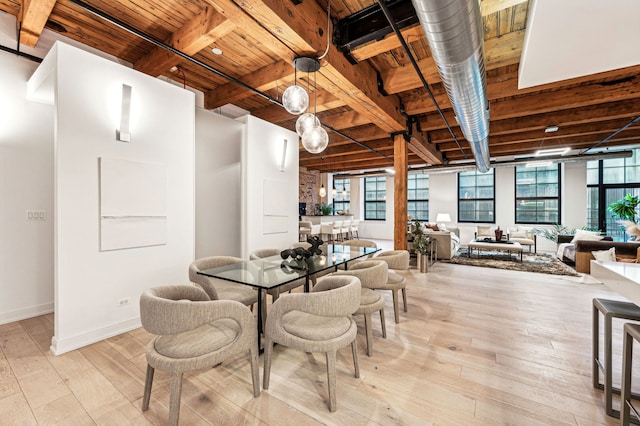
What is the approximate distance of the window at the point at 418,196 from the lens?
Result: 11.2m

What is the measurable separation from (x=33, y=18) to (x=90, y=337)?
297cm

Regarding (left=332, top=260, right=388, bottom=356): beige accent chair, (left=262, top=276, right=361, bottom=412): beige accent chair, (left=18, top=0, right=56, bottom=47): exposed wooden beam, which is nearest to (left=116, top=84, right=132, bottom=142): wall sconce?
(left=18, top=0, right=56, bottom=47): exposed wooden beam

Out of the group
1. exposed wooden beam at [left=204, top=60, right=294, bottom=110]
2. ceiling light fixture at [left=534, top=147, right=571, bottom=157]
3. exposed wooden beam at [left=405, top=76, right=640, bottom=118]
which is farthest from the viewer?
ceiling light fixture at [left=534, top=147, right=571, bottom=157]

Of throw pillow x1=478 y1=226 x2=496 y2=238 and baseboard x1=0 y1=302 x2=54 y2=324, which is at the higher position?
throw pillow x1=478 y1=226 x2=496 y2=238

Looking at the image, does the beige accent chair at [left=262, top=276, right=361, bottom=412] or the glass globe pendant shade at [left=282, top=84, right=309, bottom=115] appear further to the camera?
the glass globe pendant shade at [left=282, top=84, right=309, bottom=115]

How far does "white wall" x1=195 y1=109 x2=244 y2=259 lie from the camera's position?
4.20 meters

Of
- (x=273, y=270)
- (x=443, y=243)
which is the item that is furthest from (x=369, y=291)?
(x=443, y=243)

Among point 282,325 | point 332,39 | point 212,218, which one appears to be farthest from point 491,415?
point 212,218

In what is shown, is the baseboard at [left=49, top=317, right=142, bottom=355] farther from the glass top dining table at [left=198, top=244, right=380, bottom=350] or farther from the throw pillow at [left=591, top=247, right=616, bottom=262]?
the throw pillow at [left=591, top=247, right=616, bottom=262]

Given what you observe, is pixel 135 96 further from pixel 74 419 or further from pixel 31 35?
pixel 74 419

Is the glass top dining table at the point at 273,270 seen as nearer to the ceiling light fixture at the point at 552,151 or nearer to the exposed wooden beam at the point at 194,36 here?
the exposed wooden beam at the point at 194,36

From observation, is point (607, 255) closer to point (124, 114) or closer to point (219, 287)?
point (219, 287)

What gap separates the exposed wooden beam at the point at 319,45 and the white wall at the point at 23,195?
2966 millimetres

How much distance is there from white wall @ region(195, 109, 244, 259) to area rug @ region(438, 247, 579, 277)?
5.21 m
